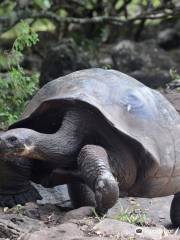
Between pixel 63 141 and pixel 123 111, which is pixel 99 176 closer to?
pixel 63 141

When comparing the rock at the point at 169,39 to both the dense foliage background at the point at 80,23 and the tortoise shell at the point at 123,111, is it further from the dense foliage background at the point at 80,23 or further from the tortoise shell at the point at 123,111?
the tortoise shell at the point at 123,111

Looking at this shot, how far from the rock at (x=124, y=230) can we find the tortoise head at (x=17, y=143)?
604 millimetres

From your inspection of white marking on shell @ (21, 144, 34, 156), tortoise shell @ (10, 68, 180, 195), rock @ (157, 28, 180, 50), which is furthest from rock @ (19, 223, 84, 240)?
rock @ (157, 28, 180, 50)

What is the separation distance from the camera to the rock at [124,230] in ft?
10.6

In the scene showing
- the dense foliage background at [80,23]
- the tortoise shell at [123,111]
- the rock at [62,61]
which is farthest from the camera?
the dense foliage background at [80,23]

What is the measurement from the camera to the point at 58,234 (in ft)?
10.3

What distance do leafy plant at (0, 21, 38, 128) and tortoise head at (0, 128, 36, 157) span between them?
1.73 meters

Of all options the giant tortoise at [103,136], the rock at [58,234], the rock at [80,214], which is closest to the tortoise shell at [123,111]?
the giant tortoise at [103,136]

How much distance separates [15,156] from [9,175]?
1.30 feet

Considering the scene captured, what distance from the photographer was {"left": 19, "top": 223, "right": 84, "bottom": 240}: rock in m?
3.10

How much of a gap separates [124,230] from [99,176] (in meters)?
0.38

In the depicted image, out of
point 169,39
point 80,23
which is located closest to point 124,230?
point 80,23

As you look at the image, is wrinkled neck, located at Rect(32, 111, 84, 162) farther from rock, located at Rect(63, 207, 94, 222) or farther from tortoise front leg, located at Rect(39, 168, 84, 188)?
rock, located at Rect(63, 207, 94, 222)

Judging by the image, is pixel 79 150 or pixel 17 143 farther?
pixel 79 150
